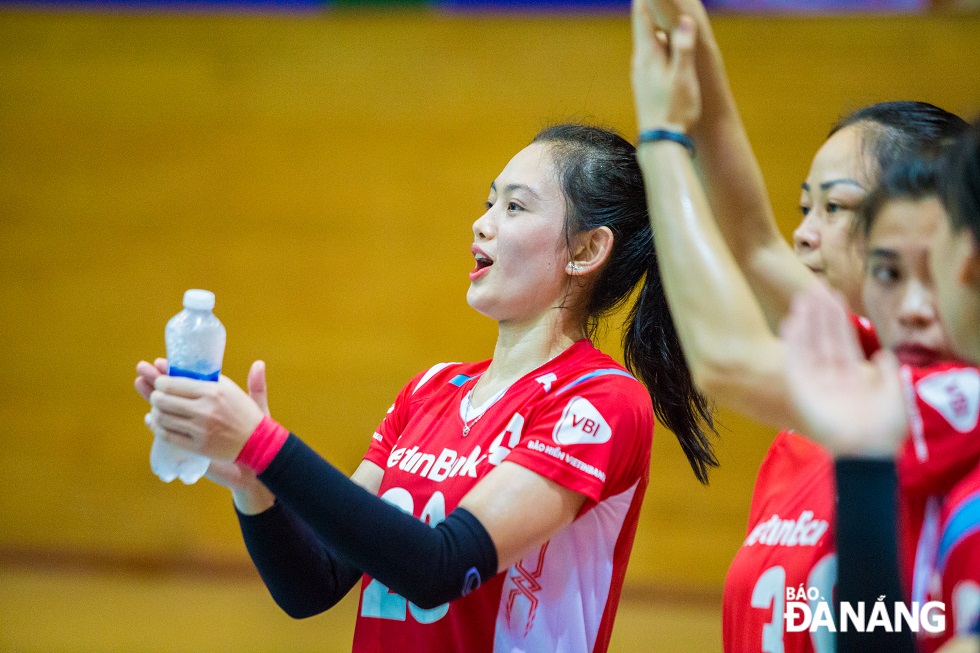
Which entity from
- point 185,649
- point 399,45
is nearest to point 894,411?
point 185,649

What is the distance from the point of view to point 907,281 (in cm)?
114

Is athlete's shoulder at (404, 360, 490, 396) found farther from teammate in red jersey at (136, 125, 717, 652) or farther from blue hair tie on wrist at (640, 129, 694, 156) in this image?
blue hair tie on wrist at (640, 129, 694, 156)

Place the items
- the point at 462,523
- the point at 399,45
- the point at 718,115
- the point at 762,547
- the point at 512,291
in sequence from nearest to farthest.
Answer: the point at 718,115
the point at 462,523
the point at 762,547
the point at 512,291
the point at 399,45

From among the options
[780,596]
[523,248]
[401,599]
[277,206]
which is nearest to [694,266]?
[780,596]

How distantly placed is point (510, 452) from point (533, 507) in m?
0.12

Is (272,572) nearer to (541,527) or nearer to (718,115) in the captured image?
(541,527)

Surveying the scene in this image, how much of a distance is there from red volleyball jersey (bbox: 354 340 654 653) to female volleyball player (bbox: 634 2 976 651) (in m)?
0.24

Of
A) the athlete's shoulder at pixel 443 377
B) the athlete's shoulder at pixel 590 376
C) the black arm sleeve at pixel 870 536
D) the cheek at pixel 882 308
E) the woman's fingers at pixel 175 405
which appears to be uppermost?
the athlete's shoulder at pixel 443 377

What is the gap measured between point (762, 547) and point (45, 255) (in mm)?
4561

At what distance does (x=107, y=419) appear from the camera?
4.96 m

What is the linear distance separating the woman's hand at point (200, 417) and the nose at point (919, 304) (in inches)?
34.9

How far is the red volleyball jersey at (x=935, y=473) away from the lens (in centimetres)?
103

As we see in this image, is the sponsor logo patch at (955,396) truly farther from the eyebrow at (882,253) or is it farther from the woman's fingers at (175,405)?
the woman's fingers at (175,405)

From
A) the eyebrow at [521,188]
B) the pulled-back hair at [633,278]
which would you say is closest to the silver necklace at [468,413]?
the pulled-back hair at [633,278]
